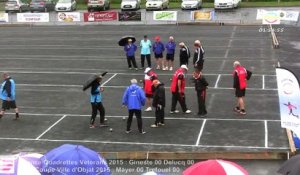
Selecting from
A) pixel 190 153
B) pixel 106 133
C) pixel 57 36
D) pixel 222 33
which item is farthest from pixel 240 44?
pixel 190 153

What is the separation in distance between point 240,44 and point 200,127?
17581 mm

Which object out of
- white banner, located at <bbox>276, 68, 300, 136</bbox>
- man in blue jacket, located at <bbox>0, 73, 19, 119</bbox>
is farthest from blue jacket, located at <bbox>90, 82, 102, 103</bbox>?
white banner, located at <bbox>276, 68, 300, 136</bbox>

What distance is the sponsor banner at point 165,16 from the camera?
1800 inches

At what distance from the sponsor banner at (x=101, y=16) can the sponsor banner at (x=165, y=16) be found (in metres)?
3.79

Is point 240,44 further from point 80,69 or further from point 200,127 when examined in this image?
point 200,127

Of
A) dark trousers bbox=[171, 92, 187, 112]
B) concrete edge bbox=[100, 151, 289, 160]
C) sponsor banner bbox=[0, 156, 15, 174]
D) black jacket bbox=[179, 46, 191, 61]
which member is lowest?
concrete edge bbox=[100, 151, 289, 160]

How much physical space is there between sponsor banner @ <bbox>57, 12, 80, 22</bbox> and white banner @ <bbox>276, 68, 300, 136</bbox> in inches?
1535

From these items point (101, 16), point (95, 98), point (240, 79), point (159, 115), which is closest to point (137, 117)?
point (159, 115)

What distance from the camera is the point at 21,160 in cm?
784

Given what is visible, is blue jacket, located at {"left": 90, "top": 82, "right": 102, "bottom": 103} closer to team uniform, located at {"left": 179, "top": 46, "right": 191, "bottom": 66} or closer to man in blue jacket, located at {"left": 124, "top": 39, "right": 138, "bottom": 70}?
team uniform, located at {"left": 179, "top": 46, "right": 191, "bottom": 66}

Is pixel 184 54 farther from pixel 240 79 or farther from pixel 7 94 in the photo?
pixel 7 94

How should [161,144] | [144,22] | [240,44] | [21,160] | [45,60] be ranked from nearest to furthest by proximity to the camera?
[21,160], [161,144], [45,60], [240,44], [144,22]

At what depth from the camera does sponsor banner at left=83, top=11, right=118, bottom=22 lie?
4775 centimetres

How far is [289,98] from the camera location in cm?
1099
